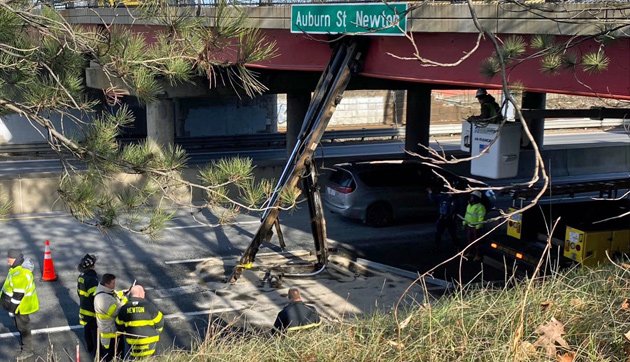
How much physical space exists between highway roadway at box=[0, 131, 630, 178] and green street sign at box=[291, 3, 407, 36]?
1452 cm

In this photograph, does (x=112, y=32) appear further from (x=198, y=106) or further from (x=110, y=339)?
(x=198, y=106)

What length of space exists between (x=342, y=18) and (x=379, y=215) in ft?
22.5

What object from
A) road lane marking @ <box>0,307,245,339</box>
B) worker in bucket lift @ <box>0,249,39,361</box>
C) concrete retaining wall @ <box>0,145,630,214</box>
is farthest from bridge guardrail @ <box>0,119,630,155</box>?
worker in bucket lift @ <box>0,249,39,361</box>

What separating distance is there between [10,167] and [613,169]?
2323cm

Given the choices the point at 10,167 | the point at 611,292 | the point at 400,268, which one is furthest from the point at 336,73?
the point at 10,167

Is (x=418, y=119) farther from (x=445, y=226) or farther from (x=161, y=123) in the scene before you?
(x=445, y=226)

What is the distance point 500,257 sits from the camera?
14320 millimetres

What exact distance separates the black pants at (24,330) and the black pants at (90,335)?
2.53 feet

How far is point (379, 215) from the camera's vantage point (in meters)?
19.5

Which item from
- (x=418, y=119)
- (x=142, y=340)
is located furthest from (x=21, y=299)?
(x=418, y=119)

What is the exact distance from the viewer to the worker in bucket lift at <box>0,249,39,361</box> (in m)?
10.7

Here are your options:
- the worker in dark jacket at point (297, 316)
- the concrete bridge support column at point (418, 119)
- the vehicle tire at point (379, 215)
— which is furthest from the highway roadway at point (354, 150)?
the worker in dark jacket at point (297, 316)

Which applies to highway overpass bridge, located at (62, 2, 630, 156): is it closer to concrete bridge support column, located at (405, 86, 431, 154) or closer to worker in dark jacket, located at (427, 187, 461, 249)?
worker in dark jacket, located at (427, 187, 461, 249)

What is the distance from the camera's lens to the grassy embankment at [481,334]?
17.2 ft
